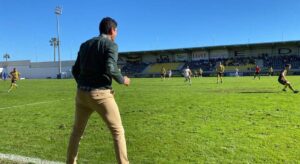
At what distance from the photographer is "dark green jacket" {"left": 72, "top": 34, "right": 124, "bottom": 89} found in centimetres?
496

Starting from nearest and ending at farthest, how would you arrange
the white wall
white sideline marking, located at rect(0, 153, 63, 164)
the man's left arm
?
the man's left arm → white sideline marking, located at rect(0, 153, 63, 164) → the white wall

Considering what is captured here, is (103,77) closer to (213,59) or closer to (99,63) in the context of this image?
A: (99,63)

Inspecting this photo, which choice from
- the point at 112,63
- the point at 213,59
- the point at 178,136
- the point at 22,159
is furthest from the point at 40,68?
the point at 112,63

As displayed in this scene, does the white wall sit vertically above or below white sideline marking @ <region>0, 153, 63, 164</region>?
above

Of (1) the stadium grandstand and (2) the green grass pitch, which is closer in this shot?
(2) the green grass pitch

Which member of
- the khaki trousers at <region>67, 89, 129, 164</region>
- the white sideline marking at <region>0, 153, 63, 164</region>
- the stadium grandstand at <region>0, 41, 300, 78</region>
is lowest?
the white sideline marking at <region>0, 153, 63, 164</region>

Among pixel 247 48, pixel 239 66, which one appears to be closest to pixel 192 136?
pixel 239 66

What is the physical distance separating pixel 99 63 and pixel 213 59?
291 feet

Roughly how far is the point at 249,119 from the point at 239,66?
2984 inches

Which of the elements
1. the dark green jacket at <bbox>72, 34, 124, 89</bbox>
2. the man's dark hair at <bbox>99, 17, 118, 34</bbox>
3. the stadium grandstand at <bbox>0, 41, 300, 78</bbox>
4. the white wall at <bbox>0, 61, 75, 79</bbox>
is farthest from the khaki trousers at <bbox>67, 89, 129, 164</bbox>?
the white wall at <bbox>0, 61, 75, 79</bbox>

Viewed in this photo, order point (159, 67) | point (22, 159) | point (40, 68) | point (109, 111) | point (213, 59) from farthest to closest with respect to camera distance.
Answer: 1. point (40, 68)
2. point (159, 67)
3. point (213, 59)
4. point (22, 159)
5. point (109, 111)

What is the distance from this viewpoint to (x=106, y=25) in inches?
204

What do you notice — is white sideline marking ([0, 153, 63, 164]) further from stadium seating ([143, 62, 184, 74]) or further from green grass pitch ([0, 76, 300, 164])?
stadium seating ([143, 62, 184, 74])

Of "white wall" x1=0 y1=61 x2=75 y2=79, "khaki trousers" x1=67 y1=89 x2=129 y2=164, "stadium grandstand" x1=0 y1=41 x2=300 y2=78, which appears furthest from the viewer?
"white wall" x1=0 y1=61 x2=75 y2=79
